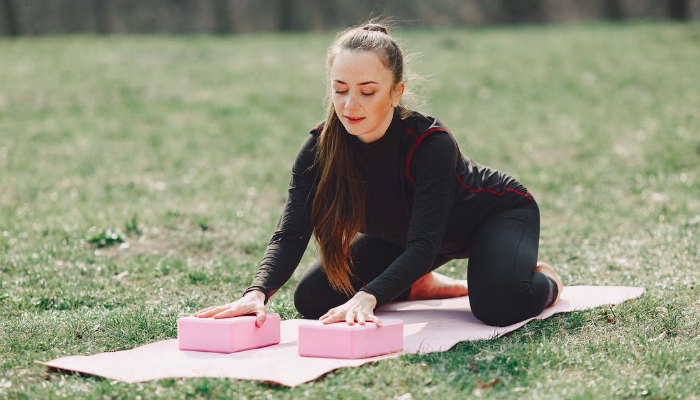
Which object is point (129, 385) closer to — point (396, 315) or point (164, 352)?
point (164, 352)

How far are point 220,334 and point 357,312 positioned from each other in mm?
649

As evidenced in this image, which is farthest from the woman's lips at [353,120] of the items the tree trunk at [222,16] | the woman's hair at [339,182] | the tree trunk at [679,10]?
the tree trunk at [679,10]

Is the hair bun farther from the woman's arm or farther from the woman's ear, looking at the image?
the woman's arm

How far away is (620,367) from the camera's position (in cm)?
350

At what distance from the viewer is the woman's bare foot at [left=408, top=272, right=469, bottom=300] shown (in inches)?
202

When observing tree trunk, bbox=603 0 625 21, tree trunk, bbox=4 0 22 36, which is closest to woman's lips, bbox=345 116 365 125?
tree trunk, bbox=4 0 22 36

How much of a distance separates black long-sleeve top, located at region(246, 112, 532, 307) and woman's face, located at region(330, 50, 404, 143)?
0.68ft

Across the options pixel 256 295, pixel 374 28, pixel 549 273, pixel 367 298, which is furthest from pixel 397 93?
pixel 549 273

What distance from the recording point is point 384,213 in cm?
447

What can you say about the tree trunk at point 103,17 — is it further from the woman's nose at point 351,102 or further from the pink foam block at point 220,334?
the pink foam block at point 220,334

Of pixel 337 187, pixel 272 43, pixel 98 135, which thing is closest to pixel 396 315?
pixel 337 187

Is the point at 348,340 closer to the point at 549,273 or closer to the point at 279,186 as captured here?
the point at 549,273

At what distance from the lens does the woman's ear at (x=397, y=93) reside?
4.15 metres

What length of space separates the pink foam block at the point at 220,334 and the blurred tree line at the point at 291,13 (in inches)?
771
